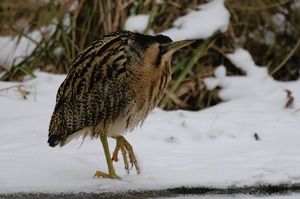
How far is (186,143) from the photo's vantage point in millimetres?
5531

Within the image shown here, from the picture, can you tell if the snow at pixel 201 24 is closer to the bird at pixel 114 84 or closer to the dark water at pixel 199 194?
the bird at pixel 114 84

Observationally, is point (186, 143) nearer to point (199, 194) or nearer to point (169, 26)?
point (199, 194)

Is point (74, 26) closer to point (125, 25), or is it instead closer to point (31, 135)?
point (125, 25)

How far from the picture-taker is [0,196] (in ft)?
13.4

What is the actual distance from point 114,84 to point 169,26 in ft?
10.1

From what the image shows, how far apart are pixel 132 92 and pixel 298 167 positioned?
1132 mm

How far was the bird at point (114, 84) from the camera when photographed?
4430 millimetres

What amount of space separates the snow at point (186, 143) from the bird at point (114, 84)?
0.25m

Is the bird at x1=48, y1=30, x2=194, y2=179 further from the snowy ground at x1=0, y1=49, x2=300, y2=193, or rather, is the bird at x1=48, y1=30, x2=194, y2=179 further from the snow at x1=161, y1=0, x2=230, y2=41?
the snow at x1=161, y1=0, x2=230, y2=41

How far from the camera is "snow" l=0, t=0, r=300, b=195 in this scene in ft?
14.5

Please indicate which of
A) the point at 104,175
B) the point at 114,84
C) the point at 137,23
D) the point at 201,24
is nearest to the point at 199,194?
the point at 104,175

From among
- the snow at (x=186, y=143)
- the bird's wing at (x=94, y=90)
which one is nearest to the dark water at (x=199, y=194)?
the snow at (x=186, y=143)

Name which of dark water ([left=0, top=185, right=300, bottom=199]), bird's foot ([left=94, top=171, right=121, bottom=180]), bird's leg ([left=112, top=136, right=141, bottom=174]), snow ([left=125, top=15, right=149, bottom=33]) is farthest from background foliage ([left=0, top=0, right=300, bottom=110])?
dark water ([left=0, top=185, right=300, bottom=199])

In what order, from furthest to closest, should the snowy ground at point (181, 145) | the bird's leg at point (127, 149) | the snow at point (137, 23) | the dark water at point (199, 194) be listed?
the snow at point (137, 23), the bird's leg at point (127, 149), the snowy ground at point (181, 145), the dark water at point (199, 194)
